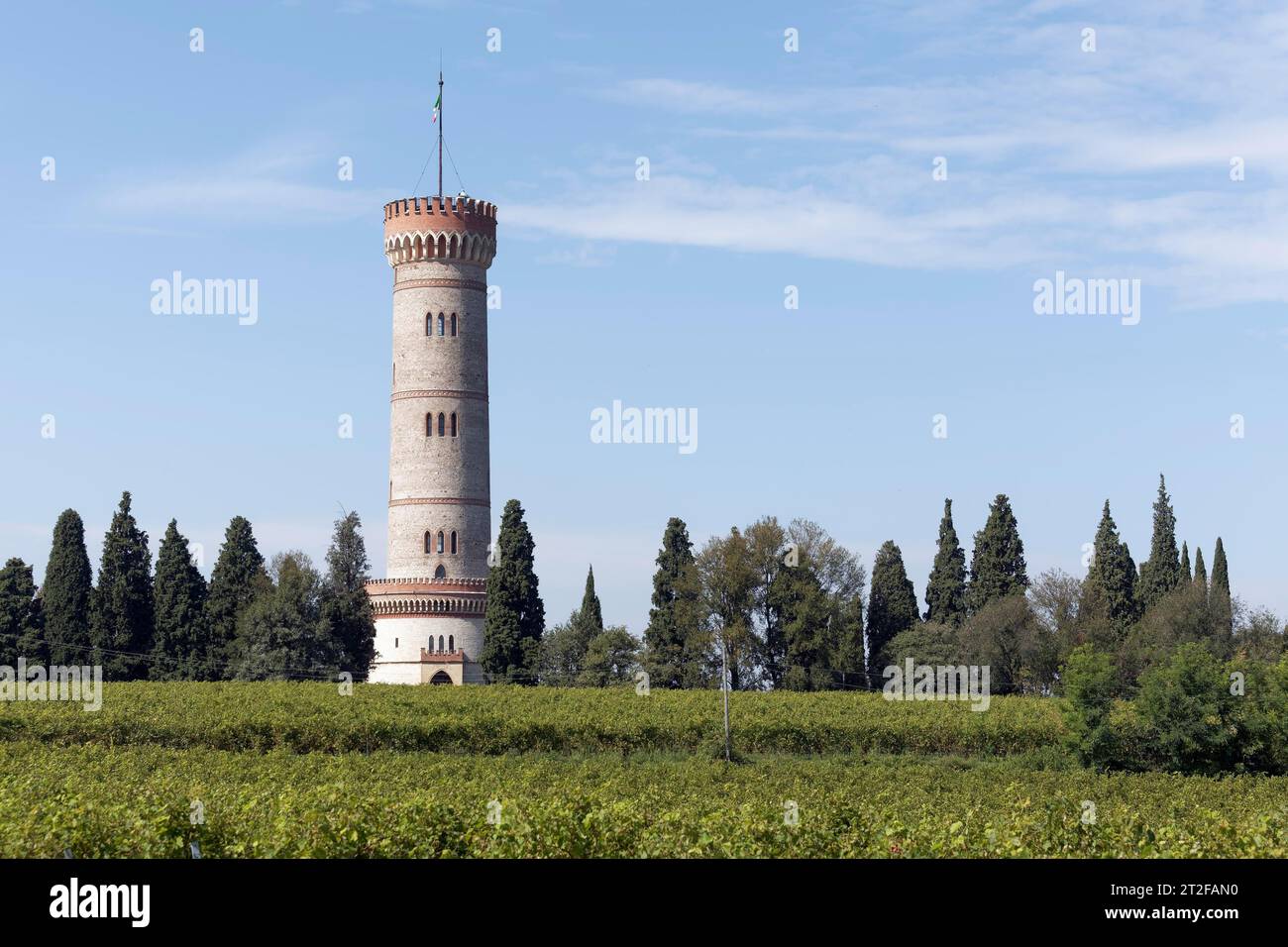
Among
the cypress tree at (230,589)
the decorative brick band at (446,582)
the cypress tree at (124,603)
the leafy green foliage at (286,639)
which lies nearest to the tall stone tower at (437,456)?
the decorative brick band at (446,582)

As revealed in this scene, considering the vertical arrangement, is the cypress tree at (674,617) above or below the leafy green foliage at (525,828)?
above

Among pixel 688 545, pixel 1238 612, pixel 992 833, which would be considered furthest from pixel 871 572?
pixel 992 833

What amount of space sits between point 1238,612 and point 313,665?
47507mm

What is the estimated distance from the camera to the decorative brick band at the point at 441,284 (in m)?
78.2

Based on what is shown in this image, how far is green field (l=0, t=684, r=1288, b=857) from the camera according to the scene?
1850 cm

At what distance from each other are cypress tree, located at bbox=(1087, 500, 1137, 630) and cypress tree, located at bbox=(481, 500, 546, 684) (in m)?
29.1

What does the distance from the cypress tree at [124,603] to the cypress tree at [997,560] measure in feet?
136

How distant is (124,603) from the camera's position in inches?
3103

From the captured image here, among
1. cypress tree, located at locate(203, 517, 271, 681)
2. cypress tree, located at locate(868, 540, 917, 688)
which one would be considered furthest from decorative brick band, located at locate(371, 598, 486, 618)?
cypress tree, located at locate(868, 540, 917, 688)

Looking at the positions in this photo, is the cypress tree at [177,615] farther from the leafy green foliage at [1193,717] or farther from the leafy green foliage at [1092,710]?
the leafy green foliage at [1193,717]

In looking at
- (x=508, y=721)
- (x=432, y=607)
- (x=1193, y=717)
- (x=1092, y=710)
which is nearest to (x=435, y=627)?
(x=432, y=607)

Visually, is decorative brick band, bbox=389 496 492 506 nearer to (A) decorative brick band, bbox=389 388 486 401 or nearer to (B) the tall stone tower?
(B) the tall stone tower

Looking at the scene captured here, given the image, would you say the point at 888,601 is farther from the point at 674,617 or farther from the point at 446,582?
the point at 446,582
